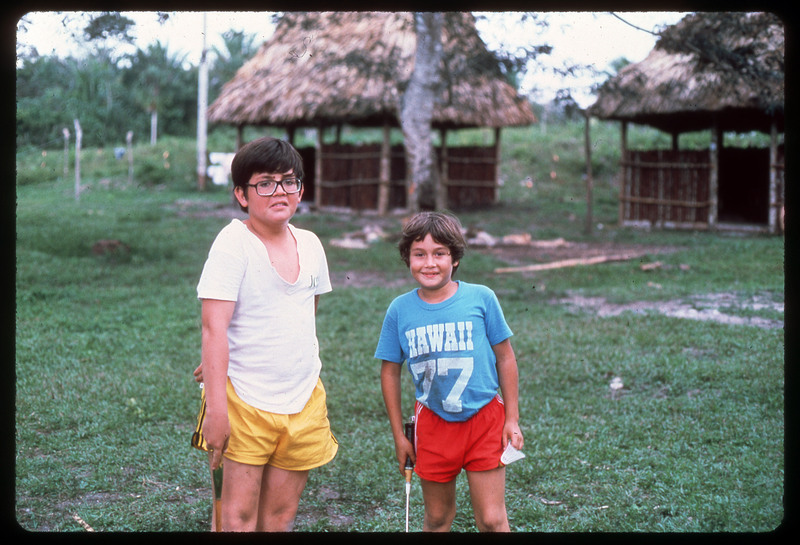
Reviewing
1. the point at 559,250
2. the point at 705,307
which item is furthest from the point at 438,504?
the point at 559,250

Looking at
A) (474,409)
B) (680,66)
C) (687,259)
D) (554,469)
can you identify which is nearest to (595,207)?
(680,66)

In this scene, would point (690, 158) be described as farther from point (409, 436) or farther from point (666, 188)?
point (409, 436)

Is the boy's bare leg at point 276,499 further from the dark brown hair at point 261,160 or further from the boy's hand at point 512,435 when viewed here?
the dark brown hair at point 261,160

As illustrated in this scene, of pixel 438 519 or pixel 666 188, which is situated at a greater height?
pixel 666 188

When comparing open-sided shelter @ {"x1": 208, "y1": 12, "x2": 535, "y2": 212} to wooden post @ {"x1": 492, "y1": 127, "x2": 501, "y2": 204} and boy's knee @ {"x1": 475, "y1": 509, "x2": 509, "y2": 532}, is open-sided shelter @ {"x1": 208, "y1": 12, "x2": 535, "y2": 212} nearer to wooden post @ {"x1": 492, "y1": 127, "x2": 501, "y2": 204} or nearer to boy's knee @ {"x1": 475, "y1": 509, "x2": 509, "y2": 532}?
wooden post @ {"x1": 492, "y1": 127, "x2": 501, "y2": 204}

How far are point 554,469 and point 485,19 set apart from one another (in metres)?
7.21

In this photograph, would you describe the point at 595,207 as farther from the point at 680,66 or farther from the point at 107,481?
the point at 107,481

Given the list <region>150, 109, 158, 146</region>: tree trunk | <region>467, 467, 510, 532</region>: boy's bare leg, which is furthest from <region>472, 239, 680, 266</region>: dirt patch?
<region>150, 109, 158, 146</region>: tree trunk

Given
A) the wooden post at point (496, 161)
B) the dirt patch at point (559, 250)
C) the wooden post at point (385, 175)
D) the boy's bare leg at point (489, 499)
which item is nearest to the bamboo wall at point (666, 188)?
the dirt patch at point (559, 250)

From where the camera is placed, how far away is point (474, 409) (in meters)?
2.57

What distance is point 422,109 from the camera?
12.0m

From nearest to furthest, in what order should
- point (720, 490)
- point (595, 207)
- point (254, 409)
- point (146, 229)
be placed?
point (254, 409) → point (720, 490) → point (146, 229) → point (595, 207)

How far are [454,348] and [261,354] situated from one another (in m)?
0.61

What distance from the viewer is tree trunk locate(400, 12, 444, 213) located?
1123cm
